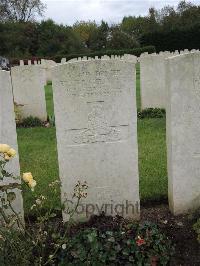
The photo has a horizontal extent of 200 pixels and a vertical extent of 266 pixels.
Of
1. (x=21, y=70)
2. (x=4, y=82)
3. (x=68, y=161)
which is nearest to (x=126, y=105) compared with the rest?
(x=68, y=161)

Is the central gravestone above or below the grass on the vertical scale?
above

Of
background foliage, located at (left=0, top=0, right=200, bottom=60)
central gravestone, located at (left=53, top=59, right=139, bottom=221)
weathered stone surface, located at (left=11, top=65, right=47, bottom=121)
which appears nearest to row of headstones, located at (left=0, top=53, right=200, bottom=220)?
central gravestone, located at (left=53, top=59, right=139, bottom=221)

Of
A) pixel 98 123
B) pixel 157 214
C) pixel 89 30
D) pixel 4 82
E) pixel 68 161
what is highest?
pixel 89 30

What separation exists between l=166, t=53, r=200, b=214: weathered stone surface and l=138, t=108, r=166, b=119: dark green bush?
6181 mm

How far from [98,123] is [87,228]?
1.06m

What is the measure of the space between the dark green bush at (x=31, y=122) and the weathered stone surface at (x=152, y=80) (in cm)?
272

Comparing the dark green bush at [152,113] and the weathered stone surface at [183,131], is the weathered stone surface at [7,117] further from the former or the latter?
the dark green bush at [152,113]

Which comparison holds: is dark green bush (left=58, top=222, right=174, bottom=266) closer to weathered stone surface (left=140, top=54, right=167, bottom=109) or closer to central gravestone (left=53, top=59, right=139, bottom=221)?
central gravestone (left=53, top=59, right=139, bottom=221)

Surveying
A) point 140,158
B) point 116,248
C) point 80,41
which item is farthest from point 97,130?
point 80,41

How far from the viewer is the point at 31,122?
11.1m

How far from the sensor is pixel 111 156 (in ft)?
15.5

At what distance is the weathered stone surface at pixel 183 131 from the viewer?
4.60m

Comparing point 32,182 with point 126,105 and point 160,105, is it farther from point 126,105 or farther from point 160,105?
point 160,105

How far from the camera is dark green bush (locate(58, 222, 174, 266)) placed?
3969mm
